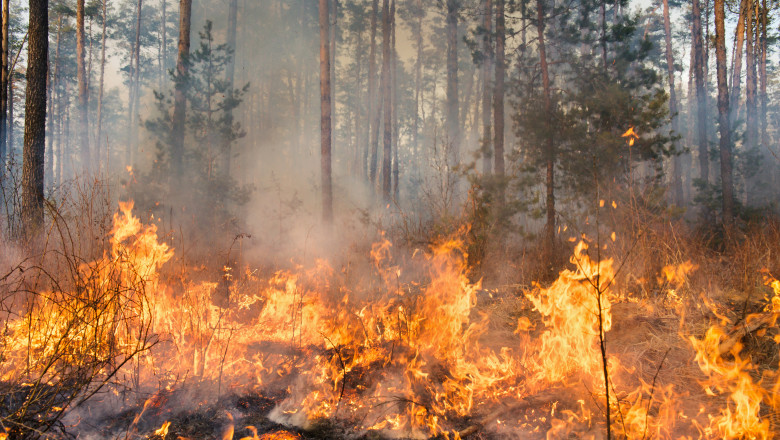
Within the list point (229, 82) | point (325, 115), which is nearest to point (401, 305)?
point (325, 115)

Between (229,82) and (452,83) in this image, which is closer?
(229,82)

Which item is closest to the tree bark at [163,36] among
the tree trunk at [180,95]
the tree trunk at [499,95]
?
the tree trunk at [180,95]

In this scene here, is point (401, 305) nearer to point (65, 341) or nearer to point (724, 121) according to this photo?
point (65, 341)

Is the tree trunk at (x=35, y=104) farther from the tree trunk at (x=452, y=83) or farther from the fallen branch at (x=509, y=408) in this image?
the tree trunk at (x=452, y=83)

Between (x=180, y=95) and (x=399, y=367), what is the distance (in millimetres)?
10970

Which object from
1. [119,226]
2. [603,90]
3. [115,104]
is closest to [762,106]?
[603,90]

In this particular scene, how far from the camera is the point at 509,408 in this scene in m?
3.04

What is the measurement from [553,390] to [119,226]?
190 inches

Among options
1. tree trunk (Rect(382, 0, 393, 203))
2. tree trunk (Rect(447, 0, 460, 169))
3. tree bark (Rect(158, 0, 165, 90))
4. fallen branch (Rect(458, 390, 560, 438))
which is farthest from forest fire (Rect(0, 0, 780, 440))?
tree bark (Rect(158, 0, 165, 90))

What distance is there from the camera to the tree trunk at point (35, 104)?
663 centimetres

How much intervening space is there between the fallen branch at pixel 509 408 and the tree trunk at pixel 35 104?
7545 millimetres

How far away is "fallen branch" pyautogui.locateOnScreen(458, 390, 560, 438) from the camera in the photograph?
110 inches

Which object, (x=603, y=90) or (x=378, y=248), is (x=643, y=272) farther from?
(x=603, y=90)

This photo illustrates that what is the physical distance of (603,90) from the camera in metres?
9.63
